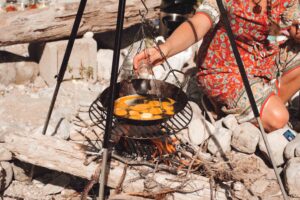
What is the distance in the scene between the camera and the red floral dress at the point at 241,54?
3584mm

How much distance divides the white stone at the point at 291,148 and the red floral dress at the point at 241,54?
42cm

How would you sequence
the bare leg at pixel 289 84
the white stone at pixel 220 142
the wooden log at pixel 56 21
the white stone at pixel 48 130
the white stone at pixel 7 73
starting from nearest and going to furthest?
the white stone at pixel 48 130 < the white stone at pixel 220 142 < the bare leg at pixel 289 84 < the wooden log at pixel 56 21 < the white stone at pixel 7 73

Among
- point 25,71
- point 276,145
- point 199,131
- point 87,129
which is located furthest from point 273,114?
point 25,71

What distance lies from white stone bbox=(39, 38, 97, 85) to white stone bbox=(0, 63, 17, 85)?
309mm

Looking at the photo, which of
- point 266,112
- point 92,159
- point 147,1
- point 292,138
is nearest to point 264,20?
point 266,112

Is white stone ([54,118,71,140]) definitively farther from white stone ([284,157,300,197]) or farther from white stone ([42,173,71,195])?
white stone ([284,157,300,197])

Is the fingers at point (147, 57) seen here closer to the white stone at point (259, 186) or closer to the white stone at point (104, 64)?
the white stone at point (259, 186)

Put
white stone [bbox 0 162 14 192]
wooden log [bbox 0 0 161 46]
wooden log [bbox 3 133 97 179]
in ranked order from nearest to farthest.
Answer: wooden log [bbox 3 133 97 179] → white stone [bbox 0 162 14 192] → wooden log [bbox 0 0 161 46]

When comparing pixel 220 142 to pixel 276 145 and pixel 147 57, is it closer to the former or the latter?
pixel 276 145

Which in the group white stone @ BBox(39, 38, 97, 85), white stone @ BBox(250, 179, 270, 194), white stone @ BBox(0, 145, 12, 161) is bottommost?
white stone @ BBox(250, 179, 270, 194)

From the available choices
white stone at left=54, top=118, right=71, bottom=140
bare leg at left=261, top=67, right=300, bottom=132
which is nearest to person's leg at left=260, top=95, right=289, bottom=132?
bare leg at left=261, top=67, right=300, bottom=132

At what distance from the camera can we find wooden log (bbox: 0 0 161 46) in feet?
14.8

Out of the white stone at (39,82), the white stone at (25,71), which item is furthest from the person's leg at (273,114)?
the white stone at (25,71)

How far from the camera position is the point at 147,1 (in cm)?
552
